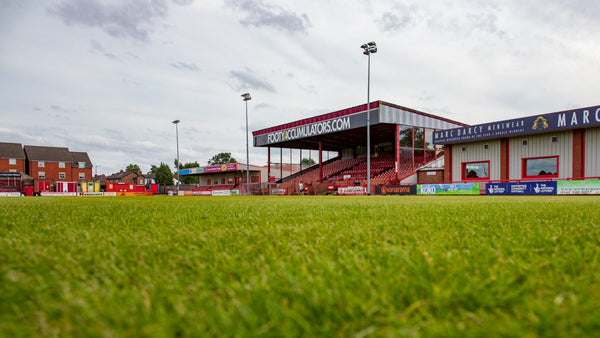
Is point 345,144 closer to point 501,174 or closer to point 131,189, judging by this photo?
point 501,174

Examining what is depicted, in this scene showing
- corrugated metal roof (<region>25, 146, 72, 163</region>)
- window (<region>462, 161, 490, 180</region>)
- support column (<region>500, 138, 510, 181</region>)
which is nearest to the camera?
support column (<region>500, 138, 510, 181</region>)

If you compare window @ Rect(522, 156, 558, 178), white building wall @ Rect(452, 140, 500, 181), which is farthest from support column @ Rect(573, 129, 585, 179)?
white building wall @ Rect(452, 140, 500, 181)

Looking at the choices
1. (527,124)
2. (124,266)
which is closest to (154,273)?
(124,266)

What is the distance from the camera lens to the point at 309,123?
31625 millimetres

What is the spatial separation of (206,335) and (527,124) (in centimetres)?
2500

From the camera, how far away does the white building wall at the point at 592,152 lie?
19.1 metres

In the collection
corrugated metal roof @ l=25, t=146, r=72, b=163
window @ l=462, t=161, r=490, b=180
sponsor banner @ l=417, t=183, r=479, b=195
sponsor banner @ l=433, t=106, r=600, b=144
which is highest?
corrugated metal roof @ l=25, t=146, r=72, b=163

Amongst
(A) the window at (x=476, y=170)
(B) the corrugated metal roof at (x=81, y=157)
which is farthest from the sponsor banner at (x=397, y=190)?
(B) the corrugated metal roof at (x=81, y=157)

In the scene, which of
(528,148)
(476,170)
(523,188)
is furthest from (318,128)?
(523,188)

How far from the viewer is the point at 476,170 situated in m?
24.1

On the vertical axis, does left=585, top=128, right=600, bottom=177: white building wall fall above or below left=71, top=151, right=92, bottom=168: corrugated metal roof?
below

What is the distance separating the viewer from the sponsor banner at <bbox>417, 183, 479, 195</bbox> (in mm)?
19094

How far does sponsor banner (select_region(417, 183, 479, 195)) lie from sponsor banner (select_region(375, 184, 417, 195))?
1.20 feet

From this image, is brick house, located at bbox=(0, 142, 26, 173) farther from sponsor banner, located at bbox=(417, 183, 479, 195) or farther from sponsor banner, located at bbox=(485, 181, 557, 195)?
sponsor banner, located at bbox=(485, 181, 557, 195)
